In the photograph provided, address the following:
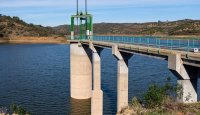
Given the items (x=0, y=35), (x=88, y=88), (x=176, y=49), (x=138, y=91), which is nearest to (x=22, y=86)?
(x=88, y=88)

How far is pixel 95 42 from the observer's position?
4475cm

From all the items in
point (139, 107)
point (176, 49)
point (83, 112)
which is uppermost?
point (176, 49)

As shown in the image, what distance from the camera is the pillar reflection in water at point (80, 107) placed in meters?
44.2

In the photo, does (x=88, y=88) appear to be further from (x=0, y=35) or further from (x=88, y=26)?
(x=0, y=35)

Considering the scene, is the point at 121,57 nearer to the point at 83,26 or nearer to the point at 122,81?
the point at 122,81

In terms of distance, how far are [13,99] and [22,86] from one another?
8.39 m

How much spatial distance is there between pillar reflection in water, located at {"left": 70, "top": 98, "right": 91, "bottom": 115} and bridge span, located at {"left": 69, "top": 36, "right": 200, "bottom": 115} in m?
1.19

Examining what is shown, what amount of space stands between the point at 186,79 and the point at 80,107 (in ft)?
83.5

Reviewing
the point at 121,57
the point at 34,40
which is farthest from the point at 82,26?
the point at 34,40

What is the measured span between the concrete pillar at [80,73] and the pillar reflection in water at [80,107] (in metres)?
1.18

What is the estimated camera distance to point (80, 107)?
Result: 46688 millimetres

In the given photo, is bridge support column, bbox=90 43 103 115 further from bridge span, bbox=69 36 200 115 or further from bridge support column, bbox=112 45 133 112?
bridge support column, bbox=112 45 133 112

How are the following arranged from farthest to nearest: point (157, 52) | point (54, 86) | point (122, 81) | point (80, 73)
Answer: point (54, 86) < point (80, 73) < point (122, 81) < point (157, 52)

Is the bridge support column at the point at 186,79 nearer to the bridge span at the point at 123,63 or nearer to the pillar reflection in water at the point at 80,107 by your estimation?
the bridge span at the point at 123,63
